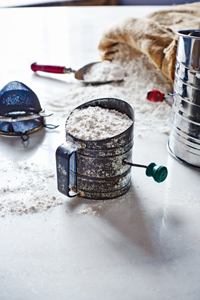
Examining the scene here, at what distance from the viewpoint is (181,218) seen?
0.94 m

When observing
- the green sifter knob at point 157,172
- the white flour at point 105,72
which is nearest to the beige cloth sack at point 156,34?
the white flour at point 105,72

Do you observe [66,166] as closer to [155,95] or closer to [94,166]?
[94,166]

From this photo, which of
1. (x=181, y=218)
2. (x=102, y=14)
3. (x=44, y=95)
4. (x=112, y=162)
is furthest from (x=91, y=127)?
(x=102, y=14)

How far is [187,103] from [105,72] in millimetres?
993

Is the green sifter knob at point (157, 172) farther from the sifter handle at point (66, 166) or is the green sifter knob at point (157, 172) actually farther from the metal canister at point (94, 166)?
the sifter handle at point (66, 166)

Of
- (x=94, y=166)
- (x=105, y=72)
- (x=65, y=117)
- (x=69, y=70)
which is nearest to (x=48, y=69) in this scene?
(x=69, y=70)

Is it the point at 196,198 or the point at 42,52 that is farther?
the point at 42,52

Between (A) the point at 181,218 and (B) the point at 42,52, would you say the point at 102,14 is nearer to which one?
(B) the point at 42,52

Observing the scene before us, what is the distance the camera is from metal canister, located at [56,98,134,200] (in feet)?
2.95

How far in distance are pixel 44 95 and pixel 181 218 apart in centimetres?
123

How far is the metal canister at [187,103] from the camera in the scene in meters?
1.06

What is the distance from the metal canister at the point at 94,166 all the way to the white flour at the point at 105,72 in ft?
3.40

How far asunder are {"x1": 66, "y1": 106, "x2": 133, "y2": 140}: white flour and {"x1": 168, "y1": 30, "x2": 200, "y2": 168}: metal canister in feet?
0.85

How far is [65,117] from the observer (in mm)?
1604
